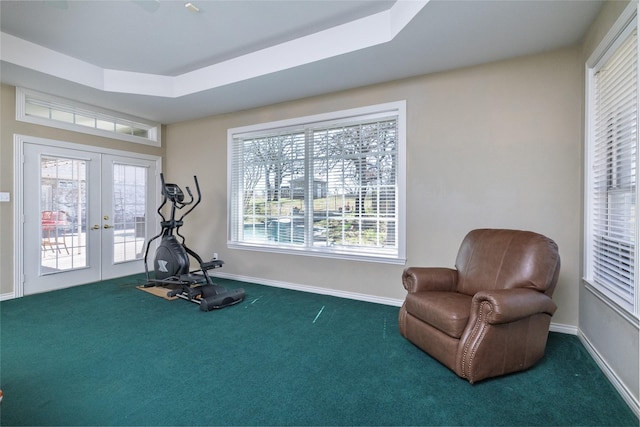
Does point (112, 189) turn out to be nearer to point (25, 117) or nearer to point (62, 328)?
point (25, 117)

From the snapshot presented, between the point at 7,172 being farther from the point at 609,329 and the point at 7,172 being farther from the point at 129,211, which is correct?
the point at 609,329

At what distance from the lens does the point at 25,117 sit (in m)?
3.79

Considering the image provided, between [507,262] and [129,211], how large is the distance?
17.6 feet

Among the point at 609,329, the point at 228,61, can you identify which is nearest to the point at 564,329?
the point at 609,329

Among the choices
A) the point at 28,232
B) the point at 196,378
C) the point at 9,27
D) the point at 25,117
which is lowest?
the point at 196,378

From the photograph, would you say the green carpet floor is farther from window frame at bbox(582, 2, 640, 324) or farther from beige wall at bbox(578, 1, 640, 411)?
window frame at bbox(582, 2, 640, 324)

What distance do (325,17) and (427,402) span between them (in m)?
3.21

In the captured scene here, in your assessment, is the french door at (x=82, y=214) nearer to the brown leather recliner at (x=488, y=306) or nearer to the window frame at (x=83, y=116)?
the window frame at (x=83, y=116)

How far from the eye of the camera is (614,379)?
190 centimetres

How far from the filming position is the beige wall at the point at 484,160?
107 inches

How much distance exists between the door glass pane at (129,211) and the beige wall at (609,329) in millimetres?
5947

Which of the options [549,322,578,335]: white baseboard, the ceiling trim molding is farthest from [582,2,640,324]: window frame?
the ceiling trim molding

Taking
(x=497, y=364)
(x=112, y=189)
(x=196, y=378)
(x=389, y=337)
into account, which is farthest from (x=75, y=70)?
(x=497, y=364)

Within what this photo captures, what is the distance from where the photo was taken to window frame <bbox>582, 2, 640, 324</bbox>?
169 cm
